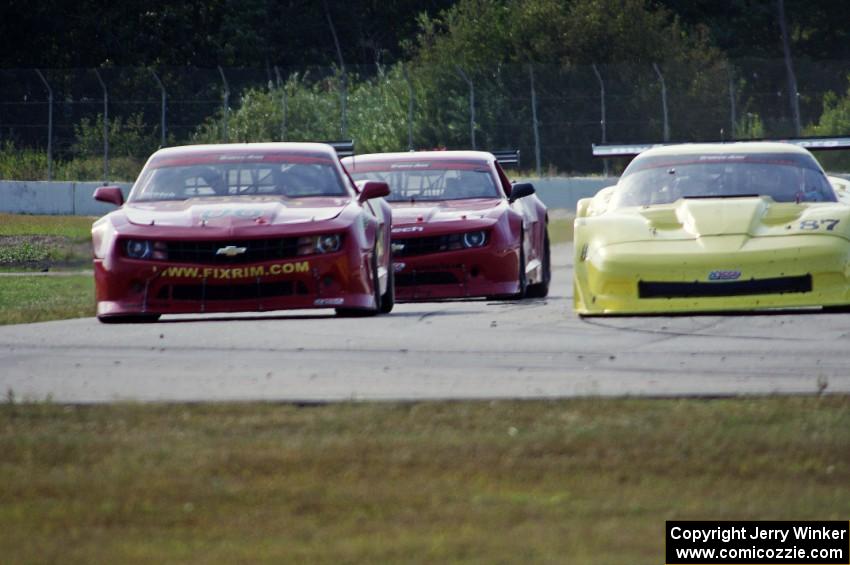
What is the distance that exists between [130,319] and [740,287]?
13.6ft

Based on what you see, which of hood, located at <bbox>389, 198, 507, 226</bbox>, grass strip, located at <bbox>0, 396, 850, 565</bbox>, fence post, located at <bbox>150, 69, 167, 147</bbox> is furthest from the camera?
fence post, located at <bbox>150, 69, 167, 147</bbox>

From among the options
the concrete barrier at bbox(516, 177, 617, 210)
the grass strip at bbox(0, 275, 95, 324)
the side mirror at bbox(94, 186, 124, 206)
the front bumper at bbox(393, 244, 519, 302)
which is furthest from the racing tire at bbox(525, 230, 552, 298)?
the concrete barrier at bbox(516, 177, 617, 210)

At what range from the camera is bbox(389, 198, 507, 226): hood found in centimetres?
1430

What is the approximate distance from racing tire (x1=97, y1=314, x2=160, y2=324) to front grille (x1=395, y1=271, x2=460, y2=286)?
2614 mm

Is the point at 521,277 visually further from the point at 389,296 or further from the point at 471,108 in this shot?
the point at 471,108

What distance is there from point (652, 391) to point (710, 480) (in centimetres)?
191

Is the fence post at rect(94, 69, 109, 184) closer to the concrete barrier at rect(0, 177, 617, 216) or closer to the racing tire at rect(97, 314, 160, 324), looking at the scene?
the concrete barrier at rect(0, 177, 617, 216)

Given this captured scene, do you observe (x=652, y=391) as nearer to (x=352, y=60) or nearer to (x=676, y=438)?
(x=676, y=438)

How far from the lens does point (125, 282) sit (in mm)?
11430

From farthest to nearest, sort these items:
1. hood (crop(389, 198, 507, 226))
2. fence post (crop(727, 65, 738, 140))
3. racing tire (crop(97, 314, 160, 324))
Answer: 1. fence post (crop(727, 65, 738, 140))
2. hood (crop(389, 198, 507, 226))
3. racing tire (crop(97, 314, 160, 324))

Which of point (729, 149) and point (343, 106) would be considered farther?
point (343, 106)

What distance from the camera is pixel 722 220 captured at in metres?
11.3

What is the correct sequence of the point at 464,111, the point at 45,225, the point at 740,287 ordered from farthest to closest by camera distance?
the point at 464,111, the point at 45,225, the point at 740,287

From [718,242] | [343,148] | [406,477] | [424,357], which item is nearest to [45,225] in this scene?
[343,148]
